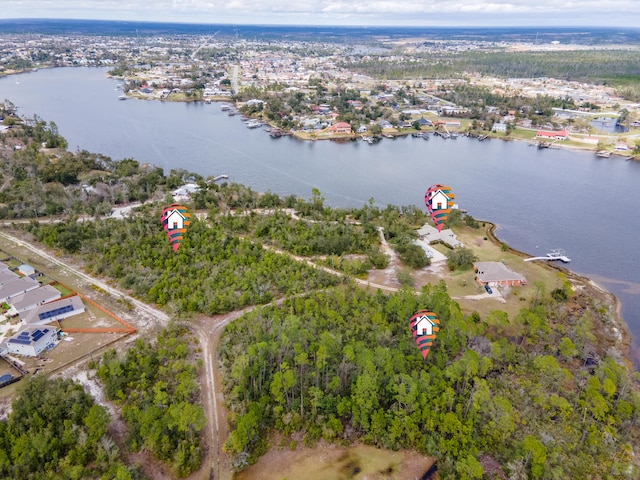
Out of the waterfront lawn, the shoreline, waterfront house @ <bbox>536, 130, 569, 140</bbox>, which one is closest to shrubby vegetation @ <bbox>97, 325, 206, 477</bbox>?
the waterfront lawn

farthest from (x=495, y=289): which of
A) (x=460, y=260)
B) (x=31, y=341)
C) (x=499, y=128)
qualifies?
(x=499, y=128)

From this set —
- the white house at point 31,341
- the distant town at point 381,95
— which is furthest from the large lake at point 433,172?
the white house at point 31,341

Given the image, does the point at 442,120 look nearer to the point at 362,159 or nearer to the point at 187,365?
the point at 362,159

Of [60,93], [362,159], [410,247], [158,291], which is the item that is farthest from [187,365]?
[60,93]

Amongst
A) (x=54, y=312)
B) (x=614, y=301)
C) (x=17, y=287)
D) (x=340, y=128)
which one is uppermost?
(x=340, y=128)

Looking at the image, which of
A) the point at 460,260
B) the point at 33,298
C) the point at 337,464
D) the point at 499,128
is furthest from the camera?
the point at 499,128

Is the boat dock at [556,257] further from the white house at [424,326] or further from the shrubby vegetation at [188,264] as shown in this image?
the shrubby vegetation at [188,264]

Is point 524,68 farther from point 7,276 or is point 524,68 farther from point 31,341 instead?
point 31,341

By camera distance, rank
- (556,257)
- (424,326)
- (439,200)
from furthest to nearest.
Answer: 1. (556,257)
2. (439,200)
3. (424,326)
